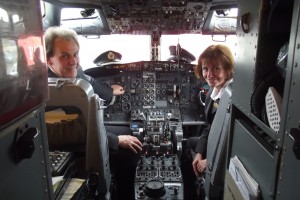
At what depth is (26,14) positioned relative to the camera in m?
0.81

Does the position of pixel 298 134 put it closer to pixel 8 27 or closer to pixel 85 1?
pixel 8 27

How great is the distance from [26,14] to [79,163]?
1321 mm

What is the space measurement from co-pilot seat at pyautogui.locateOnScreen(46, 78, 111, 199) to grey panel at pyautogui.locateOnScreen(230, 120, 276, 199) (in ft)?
2.76

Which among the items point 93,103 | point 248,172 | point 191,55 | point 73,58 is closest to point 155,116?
point 191,55

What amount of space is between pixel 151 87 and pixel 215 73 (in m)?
1.34

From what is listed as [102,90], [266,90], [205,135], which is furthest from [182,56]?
[266,90]

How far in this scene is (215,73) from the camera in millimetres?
2527

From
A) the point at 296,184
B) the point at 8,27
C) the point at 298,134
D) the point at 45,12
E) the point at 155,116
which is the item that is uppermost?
the point at 45,12

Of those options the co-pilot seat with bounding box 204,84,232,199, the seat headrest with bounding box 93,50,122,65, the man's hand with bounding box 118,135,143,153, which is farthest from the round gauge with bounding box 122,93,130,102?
the co-pilot seat with bounding box 204,84,232,199

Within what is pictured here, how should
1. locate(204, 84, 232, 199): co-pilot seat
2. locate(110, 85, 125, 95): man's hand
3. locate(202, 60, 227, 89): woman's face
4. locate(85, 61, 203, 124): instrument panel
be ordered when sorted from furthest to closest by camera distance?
1. locate(85, 61, 203, 124): instrument panel
2. locate(110, 85, 125, 95): man's hand
3. locate(202, 60, 227, 89): woman's face
4. locate(204, 84, 232, 199): co-pilot seat

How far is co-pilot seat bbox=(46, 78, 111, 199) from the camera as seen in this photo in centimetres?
173

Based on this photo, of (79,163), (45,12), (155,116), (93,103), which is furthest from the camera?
(155,116)

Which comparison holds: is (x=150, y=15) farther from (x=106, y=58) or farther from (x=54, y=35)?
(x=54, y=35)

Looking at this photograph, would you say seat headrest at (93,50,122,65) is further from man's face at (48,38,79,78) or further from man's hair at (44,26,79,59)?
man's hair at (44,26,79,59)
